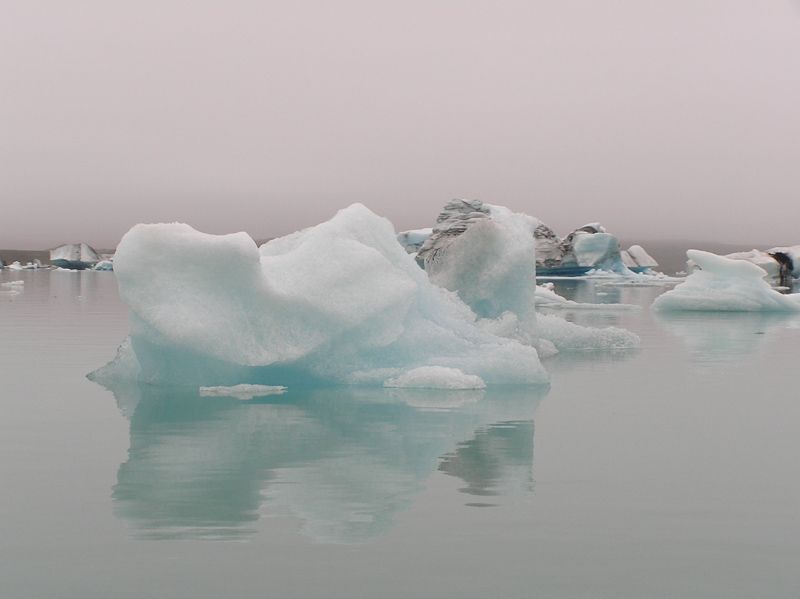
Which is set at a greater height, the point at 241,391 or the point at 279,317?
the point at 279,317

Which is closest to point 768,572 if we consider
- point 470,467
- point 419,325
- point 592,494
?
point 592,494

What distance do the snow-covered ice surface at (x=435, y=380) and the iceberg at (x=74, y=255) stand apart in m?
67.3

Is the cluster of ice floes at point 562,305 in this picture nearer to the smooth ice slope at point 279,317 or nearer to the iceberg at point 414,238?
the smooth ice slope at point 279,317

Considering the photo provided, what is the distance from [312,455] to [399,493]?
3.60 ft

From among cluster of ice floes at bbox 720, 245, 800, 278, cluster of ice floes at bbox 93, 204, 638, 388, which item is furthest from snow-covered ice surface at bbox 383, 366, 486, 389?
cluster of ice floes at bbox 720, 245, 800, 278

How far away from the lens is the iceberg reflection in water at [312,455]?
182 inches

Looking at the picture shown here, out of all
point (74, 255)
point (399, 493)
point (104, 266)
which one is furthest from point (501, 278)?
point (74, 255)

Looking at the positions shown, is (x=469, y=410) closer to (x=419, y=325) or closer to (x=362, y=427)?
(x=362, y=427)

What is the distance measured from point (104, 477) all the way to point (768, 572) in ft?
10.7

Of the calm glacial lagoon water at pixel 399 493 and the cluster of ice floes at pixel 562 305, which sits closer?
the calm glacial lagoon water at pixel 399 493

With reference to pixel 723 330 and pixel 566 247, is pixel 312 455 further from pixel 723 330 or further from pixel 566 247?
pixel 566 247

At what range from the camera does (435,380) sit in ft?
28.8

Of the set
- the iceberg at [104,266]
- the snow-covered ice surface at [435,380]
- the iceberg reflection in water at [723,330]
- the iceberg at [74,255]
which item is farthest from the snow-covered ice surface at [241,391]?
the iceberg at [74,255]

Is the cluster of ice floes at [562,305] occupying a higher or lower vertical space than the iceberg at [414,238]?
lower
